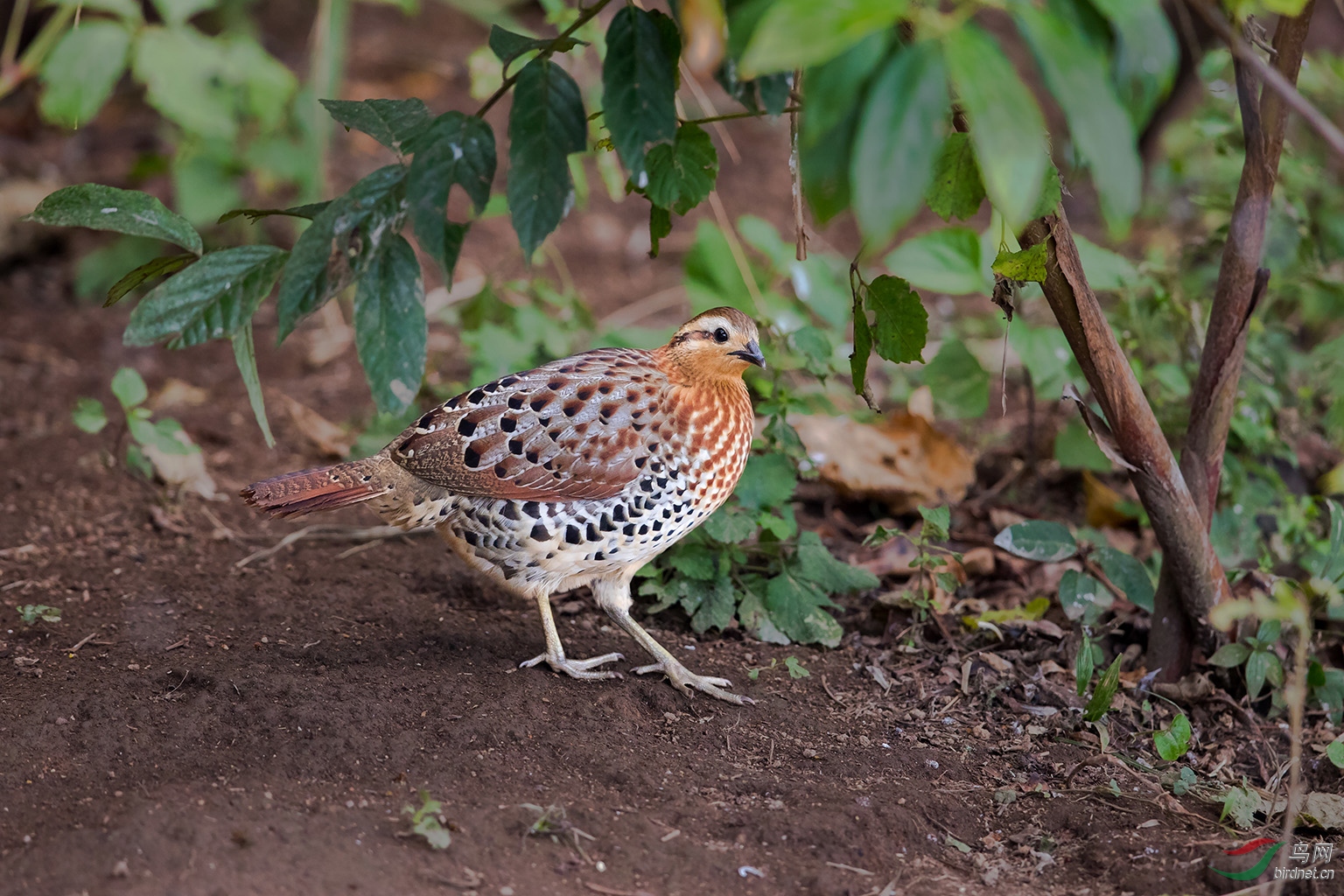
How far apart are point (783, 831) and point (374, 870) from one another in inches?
35.0

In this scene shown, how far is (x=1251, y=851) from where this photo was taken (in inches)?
99.0

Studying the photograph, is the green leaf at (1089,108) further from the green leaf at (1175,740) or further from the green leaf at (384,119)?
the green leaf at (1175,740)

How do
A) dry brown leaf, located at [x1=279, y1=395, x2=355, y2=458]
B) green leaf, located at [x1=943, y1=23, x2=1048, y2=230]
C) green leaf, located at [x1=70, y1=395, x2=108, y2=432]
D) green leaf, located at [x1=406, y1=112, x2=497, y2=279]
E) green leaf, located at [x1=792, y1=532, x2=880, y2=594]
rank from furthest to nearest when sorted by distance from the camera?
dry brown leaf, located at [x1=279, y1=395, x2=355, y2=458] → green leaf, located at [x1=70, y1=395, x2=108, y2=432] → green leaf, located at [x1=792, y1=532, x2=880, y2=594] → green leaf, located at [x1=406, y1=112, x2=497, y2=279] → green leaf, located at [x1=943, y1=23, x2=1048, y2=230]

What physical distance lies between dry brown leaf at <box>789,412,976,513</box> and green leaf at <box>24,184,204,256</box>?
241 cm

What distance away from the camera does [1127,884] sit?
8.12 feet

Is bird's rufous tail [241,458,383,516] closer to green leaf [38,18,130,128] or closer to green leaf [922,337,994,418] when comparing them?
green leaf [922,337,994,418]

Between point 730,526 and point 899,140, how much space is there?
2.09m

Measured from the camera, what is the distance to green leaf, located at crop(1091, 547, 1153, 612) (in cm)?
339

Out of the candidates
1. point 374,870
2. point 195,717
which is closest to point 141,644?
point 195,717

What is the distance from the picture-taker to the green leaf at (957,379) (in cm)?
417

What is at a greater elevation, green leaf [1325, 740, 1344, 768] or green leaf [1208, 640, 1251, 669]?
green leaf [1208, 640, 1251, 669]

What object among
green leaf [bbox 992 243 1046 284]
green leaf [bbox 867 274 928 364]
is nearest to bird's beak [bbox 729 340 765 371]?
green leaf [bbox 867 274 928 364]

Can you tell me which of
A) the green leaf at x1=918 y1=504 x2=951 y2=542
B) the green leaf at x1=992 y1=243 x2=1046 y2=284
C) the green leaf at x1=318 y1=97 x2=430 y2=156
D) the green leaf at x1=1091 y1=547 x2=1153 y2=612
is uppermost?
the green leaf at x1=318 y1=97 x2=430 y2=156

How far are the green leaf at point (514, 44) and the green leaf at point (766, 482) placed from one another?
1.61 meters
